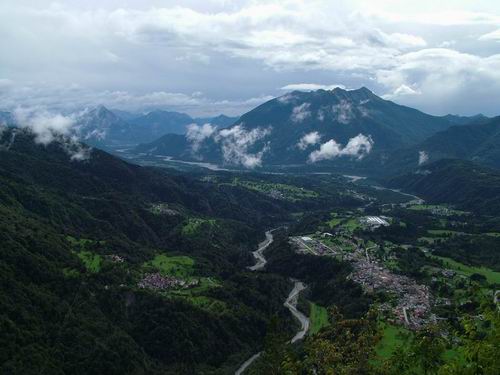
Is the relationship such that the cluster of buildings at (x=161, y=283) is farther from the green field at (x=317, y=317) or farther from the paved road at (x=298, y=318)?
the green field at (x=317, y=317)

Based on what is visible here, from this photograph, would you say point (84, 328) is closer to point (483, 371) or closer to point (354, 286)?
point (354, 286)

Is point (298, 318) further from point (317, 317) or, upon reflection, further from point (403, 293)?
point (403, 293)

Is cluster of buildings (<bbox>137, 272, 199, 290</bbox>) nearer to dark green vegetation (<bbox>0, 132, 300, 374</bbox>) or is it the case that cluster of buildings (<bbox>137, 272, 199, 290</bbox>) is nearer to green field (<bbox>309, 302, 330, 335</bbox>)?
dark green vegetation (<bbox>0, 132, 300, 374</bbox>)

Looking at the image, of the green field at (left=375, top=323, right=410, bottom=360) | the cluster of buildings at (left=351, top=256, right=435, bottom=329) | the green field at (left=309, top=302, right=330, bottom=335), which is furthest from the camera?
the green field at (left=309, top=302, right=330, bottom=335)

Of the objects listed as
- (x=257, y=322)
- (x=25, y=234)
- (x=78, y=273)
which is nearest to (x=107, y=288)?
(x=78, y=273)

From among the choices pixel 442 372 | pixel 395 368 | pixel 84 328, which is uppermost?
pixel 442 372

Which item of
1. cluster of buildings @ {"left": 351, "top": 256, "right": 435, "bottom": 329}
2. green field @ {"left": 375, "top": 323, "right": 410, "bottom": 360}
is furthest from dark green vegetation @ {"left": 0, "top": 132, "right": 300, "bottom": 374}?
green field @ {"left": 375, "top": 323, "right": 410, "bottom": 360}

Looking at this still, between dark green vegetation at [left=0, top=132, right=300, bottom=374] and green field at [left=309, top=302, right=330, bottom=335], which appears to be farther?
green field at [left=309, top=302, right=330, bottom=335]
